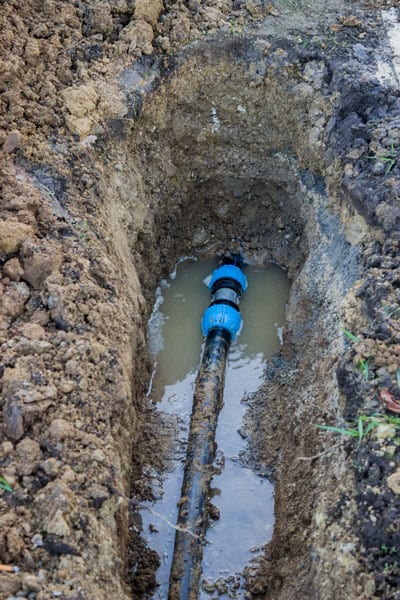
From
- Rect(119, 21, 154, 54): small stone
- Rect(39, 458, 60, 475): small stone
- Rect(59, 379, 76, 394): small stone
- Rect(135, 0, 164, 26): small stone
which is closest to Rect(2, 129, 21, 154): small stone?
Rect(119, 21, 154, 54): small stone

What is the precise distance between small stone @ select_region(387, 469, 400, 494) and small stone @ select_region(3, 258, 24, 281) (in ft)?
8.15

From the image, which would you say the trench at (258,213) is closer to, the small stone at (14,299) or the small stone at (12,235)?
the small stone at (12,235)

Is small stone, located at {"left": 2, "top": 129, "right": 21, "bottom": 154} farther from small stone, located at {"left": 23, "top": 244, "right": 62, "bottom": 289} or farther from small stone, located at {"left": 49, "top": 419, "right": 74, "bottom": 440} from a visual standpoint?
small stone, located at {"left": 49, "top": 419, "right": 74, "bottom": 440}

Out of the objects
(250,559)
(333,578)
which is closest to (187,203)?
(250,559)

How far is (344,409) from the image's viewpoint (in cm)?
376

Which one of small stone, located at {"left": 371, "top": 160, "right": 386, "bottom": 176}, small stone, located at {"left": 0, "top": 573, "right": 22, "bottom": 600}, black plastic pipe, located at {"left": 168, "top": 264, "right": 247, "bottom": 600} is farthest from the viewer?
small stone, located at {"left": 371, "top": 160, "right": 386, "bottom": 176}

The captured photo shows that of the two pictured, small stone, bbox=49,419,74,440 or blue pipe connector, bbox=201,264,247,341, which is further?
blue pipe connector, bbox=201,264,247,341

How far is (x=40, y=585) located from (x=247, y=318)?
334 cm

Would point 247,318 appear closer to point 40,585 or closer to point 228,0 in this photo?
point 228,0

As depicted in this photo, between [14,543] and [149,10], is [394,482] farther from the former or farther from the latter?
[149,10]

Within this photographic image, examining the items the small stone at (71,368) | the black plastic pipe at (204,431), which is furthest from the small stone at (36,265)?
the black plastic pipe at (204,431)

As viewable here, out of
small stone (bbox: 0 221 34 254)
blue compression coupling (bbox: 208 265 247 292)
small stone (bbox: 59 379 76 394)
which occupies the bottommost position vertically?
small stone (bbox: 59 379 76 394)

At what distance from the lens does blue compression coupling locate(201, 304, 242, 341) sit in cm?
541

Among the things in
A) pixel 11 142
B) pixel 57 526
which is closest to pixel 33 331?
pixel 57 526
